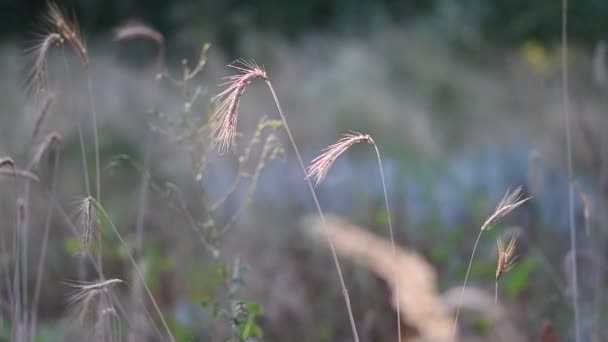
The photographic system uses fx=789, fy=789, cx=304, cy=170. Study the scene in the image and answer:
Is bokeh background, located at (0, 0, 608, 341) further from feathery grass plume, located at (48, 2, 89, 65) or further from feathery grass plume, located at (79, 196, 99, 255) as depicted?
feathery grass plume, located at (79, 196, 99, 255)

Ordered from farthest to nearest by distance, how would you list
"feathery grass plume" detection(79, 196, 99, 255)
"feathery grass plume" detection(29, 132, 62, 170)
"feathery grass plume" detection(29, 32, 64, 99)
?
1. "feathery grass plume" detection(29, 132, 62, 170)
2. "feathery grass plume" detection(29, 32, 64, 99)
3. "feathery grass plume" detection(79, 196, 99, 255)

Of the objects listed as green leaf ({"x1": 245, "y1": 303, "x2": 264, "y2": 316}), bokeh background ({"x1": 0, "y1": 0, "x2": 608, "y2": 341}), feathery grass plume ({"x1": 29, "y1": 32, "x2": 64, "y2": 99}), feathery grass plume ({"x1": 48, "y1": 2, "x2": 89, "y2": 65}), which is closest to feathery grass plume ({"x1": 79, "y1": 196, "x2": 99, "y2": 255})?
bokeh background ({"x1": 0, "y1": 0, "x2": 608, "y2": 341})

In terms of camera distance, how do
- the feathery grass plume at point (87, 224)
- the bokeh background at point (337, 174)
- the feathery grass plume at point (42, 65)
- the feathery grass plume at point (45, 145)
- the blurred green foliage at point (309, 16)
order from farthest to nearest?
the blurred green foliage at point (309, 16) < the bokeh background at point (337, 174) < the feathery grass plume at point (45, 145) < the feathery grass plume at point (42, 65) < the feathery grass plume at point (87, 224)

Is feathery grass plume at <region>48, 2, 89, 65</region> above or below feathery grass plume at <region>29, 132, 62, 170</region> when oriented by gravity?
above

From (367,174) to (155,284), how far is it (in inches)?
58.8

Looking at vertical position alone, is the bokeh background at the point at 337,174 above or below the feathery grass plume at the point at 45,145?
below

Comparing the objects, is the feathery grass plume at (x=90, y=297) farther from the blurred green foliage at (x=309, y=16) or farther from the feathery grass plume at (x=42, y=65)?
the blurred green foliage at (x=309, y=16)

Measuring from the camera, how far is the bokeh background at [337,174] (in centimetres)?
307

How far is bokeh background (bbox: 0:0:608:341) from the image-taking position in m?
3.07

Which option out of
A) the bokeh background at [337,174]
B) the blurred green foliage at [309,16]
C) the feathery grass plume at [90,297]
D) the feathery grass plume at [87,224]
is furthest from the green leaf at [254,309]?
the blurred green foliage at [309,16]

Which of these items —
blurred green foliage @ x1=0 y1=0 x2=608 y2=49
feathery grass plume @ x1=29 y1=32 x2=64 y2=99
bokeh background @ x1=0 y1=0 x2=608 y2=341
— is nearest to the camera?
feathery grass plume @ x1=29 y1=32 x2=64 y2=99

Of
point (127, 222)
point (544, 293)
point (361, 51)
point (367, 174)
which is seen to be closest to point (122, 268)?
point (127, 222)

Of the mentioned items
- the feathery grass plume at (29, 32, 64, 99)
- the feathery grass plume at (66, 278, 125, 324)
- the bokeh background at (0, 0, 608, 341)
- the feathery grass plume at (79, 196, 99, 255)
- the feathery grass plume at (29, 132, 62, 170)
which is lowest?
the bokeh background at (0, 0, 608, 341)

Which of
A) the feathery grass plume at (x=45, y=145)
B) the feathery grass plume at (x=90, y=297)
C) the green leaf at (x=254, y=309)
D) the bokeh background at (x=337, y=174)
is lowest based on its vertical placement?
the bokeh background at (x=337, y=174)
